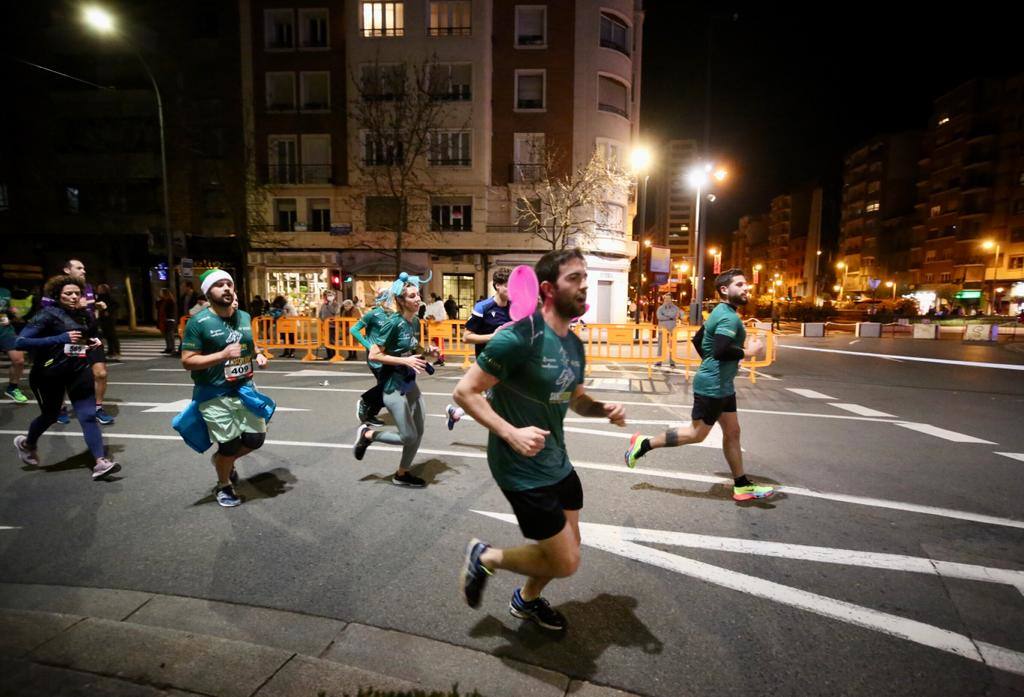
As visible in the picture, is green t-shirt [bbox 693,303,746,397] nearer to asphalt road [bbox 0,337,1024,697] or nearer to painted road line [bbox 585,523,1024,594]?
asphalt road [bbox 0,337,1024,697]

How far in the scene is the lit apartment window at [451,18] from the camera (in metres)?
28.0

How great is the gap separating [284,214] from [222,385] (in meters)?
29.2

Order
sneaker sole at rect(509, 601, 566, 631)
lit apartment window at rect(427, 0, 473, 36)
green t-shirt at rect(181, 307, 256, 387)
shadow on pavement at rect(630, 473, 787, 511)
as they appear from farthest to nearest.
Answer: lit apartment window at rect(427, 0, 473, 36), shadow on pavement at rect(630, 473, 787, 511), green t-shirt at rect(181, 307, 256, 387), sneaker sole at rect(509, 601, 566, 631)

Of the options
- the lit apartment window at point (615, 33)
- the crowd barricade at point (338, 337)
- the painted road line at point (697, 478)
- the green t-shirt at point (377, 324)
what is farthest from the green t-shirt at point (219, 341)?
the lit apartment window at point (615, 33)

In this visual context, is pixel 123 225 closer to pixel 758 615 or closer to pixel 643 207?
pixel 643 207

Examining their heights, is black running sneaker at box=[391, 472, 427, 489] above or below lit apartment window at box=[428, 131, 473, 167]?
below

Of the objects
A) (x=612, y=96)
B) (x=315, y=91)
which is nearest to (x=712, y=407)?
(x=612, y=96)

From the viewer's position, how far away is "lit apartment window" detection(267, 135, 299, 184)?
29.6 metres

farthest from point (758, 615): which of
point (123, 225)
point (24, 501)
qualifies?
point (123, 225)

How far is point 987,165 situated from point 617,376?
6589cm

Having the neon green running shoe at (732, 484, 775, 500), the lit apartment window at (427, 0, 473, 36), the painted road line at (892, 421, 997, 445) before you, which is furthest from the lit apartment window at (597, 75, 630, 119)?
the neon green running shoe at (732, 484, 775, 500)

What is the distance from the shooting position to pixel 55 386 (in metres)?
5.16

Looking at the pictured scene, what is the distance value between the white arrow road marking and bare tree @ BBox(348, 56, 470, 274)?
2398cm

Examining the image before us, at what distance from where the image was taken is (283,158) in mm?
29812
